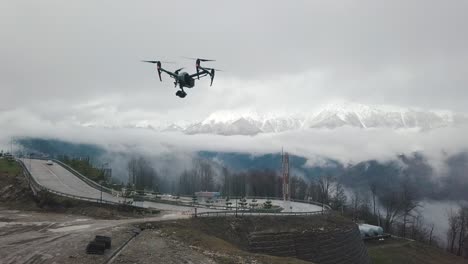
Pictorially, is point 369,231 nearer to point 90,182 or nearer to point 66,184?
point 90,182

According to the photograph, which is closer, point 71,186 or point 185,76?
point 185,76

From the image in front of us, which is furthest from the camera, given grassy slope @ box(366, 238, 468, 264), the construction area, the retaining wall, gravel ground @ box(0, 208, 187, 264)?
A: grassy slope @ box(366, 238, 468, 264)

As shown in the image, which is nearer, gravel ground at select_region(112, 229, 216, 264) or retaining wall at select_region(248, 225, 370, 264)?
gravel ground at select_region(112, 229, 216, 264)

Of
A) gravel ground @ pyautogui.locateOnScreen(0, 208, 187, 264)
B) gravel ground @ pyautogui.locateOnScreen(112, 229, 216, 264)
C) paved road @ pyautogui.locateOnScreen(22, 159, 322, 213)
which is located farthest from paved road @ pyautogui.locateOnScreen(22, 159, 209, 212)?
gravel ground @ pyautogui.locateOnScreen(112, 229, 216, 264)

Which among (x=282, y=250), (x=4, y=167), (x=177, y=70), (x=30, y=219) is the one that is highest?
(x=177, y=70)

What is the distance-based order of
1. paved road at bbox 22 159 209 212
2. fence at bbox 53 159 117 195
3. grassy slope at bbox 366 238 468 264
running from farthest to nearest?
grassy slope at bbox 366 238 468 264
fence at bbox 53 159 117 195
paved road at bbox 22 159 209 212

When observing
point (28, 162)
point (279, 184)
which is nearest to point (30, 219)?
point (28, 162)

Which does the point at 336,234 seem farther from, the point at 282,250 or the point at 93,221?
the point at 93,221

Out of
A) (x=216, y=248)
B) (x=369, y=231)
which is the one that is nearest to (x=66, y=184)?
(x=216, y=248)

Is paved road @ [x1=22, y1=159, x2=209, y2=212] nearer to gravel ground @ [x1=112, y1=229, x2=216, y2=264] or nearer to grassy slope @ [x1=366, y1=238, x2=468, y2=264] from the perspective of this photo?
gravel ground @ [x1=112, y1=229, x2=216, y2=264]
